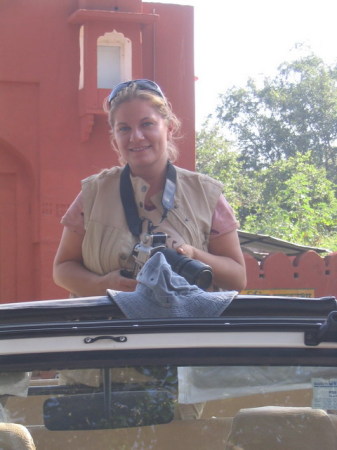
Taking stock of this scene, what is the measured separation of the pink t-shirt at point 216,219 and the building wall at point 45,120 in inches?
256

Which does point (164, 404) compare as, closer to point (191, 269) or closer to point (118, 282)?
point (191, 269)

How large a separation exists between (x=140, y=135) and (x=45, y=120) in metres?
6.76

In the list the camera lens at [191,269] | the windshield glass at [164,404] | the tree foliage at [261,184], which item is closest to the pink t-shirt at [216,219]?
the camera lens at [191,269]

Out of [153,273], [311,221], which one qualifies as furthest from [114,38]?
[311,221]

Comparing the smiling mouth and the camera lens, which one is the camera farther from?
the smiling mouth

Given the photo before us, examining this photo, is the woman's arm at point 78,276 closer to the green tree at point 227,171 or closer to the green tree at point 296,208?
the green tree at point 296,208

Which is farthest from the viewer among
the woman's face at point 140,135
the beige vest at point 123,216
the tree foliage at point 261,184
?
the tree foliage at point 261,184

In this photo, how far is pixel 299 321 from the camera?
190cm

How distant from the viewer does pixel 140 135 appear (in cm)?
284

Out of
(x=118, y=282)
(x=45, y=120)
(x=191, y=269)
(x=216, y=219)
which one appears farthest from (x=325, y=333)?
(x=45, y=120)

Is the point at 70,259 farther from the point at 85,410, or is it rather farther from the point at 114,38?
the point at 114,38

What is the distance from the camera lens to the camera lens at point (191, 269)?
7.80 feet

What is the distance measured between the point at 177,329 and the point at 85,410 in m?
0.26

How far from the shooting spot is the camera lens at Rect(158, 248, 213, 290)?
238 centimetres
